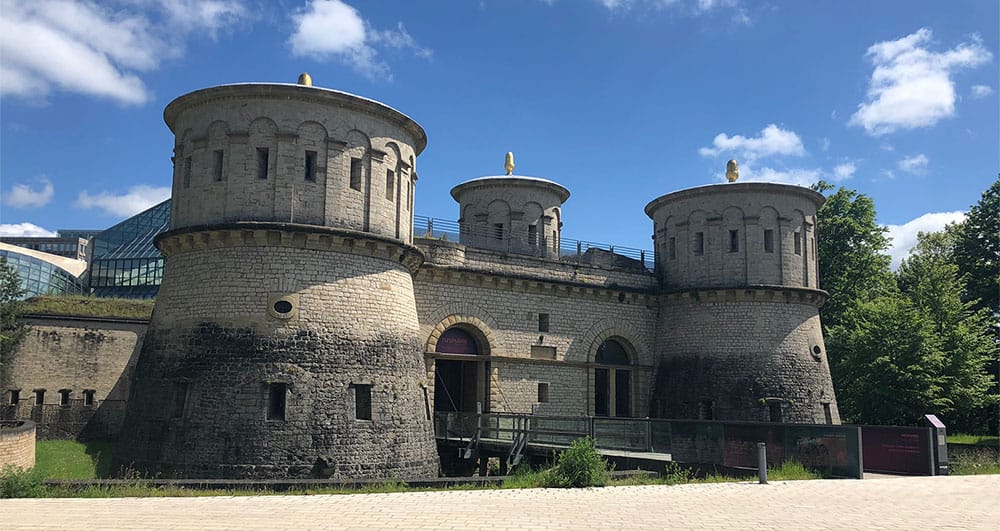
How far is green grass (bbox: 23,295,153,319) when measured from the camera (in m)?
31.9

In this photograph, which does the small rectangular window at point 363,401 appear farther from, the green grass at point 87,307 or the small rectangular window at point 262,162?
the green grass at point 87,307

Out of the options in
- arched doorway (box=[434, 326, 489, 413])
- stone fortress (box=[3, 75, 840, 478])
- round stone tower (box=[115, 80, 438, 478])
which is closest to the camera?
round stone tower (box=[115, 80, 438, 478])

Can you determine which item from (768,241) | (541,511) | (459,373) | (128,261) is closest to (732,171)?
(768,241)

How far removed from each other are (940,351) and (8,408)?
33.6 meters

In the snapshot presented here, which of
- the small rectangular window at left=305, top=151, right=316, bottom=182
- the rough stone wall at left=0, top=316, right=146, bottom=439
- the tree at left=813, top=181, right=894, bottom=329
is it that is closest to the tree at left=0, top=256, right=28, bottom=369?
the rough stone wall at left=0, top=316, right=146, bottom=439

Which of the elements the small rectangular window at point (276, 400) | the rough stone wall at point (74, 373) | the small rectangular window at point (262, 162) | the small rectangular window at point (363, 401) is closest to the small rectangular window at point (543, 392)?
the small rectangular window at point (363, 401)

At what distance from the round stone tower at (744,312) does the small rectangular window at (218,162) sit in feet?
56.8

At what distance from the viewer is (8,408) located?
28.4m

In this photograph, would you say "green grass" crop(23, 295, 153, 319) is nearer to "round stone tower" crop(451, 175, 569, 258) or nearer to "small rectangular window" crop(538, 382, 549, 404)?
"round stone tower" crop(451, 175, 569, 258)

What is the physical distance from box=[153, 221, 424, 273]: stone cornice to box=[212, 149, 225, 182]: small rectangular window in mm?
1542

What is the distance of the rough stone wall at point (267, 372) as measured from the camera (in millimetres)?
18188

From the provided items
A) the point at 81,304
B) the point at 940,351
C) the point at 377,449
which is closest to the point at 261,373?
the point at 377,449

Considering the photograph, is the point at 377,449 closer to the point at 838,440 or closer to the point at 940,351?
the point at 838,440

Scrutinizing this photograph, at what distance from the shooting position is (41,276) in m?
57.3
